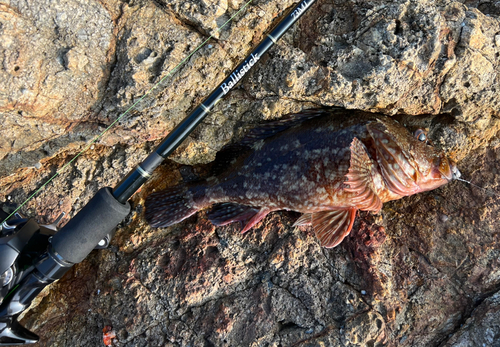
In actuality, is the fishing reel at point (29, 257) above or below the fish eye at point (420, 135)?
above

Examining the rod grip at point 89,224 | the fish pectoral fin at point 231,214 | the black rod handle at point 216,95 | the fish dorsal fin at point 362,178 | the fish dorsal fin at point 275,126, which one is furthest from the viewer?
the fish pectoral fin at point 231,214

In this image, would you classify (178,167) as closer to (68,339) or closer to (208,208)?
(208,208)

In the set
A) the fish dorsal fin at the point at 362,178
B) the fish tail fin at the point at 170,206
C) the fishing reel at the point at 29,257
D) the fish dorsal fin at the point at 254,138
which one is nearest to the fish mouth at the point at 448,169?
the fish dorsal fin at the point at 362,178

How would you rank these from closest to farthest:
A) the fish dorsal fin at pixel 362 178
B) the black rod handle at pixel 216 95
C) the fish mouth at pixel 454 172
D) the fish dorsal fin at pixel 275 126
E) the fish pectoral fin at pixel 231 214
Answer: the black rod handle at pixel 216 95 → the fish dorsal fin at pixel 362 178 → the fish mouth at pixel 454 172 → the fish dorsal fin at pixel 275 126 → the fish pectoral fin at pixel 231 214

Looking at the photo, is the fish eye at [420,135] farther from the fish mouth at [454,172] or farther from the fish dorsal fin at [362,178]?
the fish dorsal fin at [362,178]

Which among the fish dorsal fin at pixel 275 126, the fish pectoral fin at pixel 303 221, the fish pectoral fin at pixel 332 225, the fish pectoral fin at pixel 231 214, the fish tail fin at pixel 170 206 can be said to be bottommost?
the fish pectoral fin at pixel 332 225

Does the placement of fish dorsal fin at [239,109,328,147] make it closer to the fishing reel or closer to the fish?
the fish
